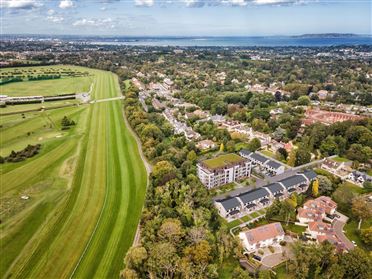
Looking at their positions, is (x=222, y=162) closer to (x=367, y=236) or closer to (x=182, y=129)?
(x=367, y=236)

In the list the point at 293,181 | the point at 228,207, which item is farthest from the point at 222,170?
the point at 293,181

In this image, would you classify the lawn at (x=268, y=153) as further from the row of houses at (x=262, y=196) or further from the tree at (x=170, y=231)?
the tree at (x=170, y=231)

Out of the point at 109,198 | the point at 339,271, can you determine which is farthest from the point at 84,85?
the point at 339,271

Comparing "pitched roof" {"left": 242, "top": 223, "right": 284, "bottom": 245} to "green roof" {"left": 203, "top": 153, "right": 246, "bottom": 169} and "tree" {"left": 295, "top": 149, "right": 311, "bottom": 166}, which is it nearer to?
"green roof" {"left": 203, "top": 153, "right": 246, "bottom": 169}

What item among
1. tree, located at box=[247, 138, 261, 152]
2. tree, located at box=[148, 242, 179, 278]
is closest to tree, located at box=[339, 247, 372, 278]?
tree, located at box=[148, 242, 179, 278]

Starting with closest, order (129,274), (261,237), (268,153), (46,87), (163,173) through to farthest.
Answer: (129,274), (261,237), (163,173), (268,153), (46,87)

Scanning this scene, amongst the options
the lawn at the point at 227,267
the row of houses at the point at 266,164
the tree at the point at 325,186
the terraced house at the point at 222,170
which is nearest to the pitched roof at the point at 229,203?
the terraced house at the point at 222,170
